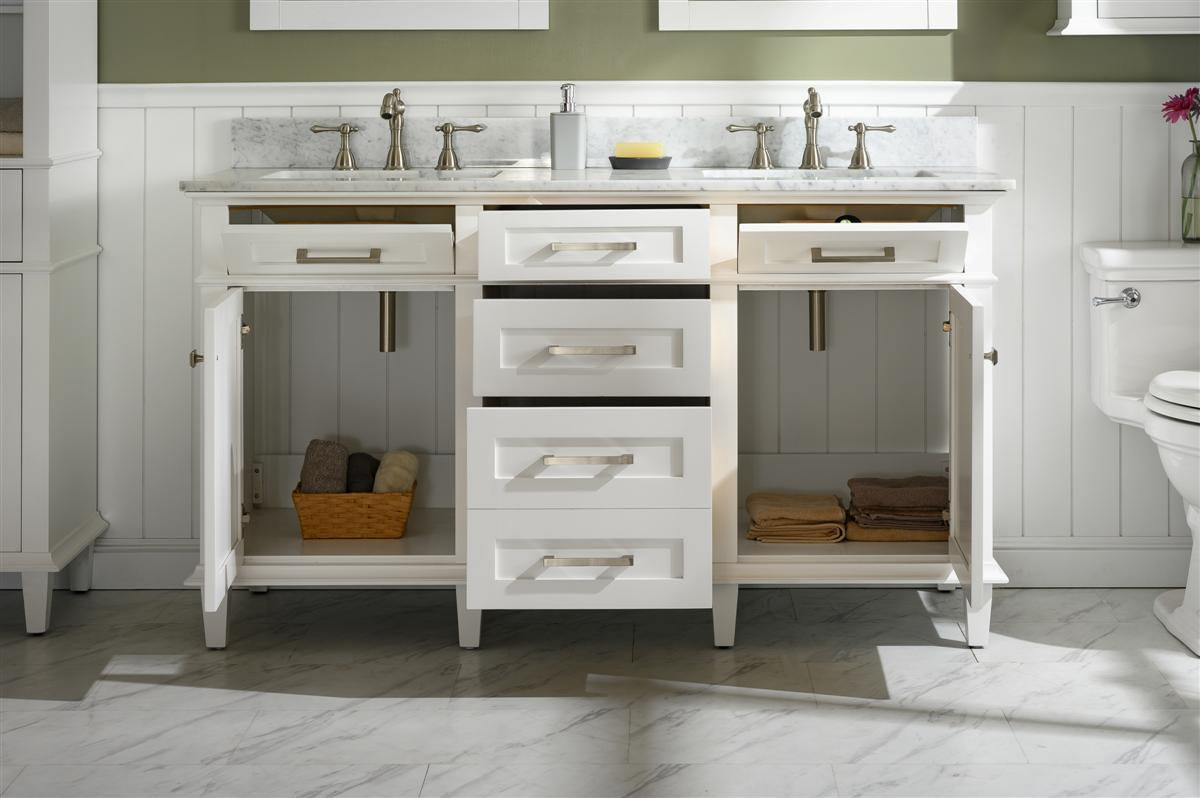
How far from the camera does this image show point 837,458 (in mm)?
2818

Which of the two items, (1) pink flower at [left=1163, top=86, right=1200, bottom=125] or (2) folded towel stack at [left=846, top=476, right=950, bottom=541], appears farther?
(1) pink flower at [left=1163, top=86, right=1200, bottom=125]

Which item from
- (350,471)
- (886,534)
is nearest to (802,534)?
(886,534)

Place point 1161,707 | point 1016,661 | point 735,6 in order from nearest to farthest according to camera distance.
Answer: point 1161,707 → point 1016,661 → point 735,6

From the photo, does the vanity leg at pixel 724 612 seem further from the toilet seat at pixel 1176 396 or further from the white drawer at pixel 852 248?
the toilet seat at pixel 1176 396

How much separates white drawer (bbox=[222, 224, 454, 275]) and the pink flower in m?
1.46

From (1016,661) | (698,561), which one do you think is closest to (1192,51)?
(1016,661)

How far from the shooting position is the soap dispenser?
2.57 meters

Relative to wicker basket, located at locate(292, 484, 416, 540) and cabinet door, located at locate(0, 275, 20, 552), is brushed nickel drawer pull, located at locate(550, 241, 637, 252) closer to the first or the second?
wicker basket, located at locate(292, 484, 416, 540)

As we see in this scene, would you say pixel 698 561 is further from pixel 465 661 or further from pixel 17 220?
pixel 17 220

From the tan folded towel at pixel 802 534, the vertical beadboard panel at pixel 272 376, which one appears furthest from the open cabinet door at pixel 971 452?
the vertical beadboard panel at pixel 272 376

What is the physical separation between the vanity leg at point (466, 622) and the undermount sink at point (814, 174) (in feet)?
2.87

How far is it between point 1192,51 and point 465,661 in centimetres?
190

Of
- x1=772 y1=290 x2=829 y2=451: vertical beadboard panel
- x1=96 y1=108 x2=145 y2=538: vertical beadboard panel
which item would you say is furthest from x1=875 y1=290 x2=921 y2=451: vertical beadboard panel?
x1=96 y1=108 x2=145 y2=538: vertical beadboard panel

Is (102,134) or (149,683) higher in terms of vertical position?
(102,134)
